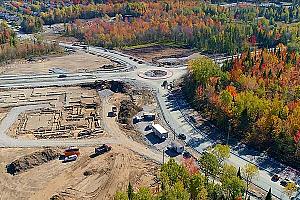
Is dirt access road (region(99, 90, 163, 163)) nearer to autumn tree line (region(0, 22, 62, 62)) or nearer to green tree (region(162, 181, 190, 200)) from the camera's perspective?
green tree (region(162, 181, 190, 200))

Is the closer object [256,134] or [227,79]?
[256,134]

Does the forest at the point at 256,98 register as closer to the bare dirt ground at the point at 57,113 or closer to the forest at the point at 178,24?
the bare dirt ground at the point at 57,113

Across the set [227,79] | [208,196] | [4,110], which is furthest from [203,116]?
[4,110]

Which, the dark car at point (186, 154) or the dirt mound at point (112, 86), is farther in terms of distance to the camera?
the dirt mound at point (112, 86)

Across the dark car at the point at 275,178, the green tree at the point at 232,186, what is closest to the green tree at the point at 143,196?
the green tree at the point at 232,186

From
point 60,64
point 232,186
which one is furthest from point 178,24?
point 232,186

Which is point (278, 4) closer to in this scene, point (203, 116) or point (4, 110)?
point (203, 116)

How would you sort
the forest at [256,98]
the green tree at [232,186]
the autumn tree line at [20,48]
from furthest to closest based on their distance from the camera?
the autumn tree line at [20,48]
the forest at [256,98]
the green tree at [232,186]

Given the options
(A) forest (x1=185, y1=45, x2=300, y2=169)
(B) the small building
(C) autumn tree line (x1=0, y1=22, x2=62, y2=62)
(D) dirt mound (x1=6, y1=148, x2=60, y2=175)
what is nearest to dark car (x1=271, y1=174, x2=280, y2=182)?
(A) forest (x1=185, y1=45, x2=300, y2=169)
